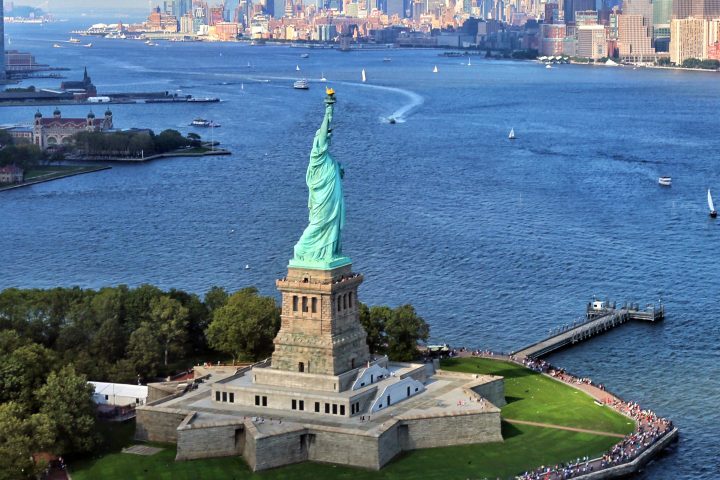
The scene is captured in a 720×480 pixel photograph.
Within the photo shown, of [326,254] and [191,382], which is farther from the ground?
[326,254]

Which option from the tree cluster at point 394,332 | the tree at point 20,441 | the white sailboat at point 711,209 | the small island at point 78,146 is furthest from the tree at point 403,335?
the small island at point 78,146

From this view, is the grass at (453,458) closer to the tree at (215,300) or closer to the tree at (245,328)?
the tree at (245,328)

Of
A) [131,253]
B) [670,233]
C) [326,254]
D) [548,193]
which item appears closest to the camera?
[326,254]

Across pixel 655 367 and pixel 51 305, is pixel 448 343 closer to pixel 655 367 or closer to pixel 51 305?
pixel 655 367

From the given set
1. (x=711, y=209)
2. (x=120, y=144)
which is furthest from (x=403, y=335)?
(x=120, y=144)

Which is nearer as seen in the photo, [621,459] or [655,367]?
[621,459]

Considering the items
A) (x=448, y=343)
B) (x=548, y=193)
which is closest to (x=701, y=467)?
(x=448, y=343)

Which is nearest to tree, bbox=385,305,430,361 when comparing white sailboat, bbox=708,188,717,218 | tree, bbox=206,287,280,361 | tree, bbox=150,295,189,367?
tree, bbox=206,287,280,361
